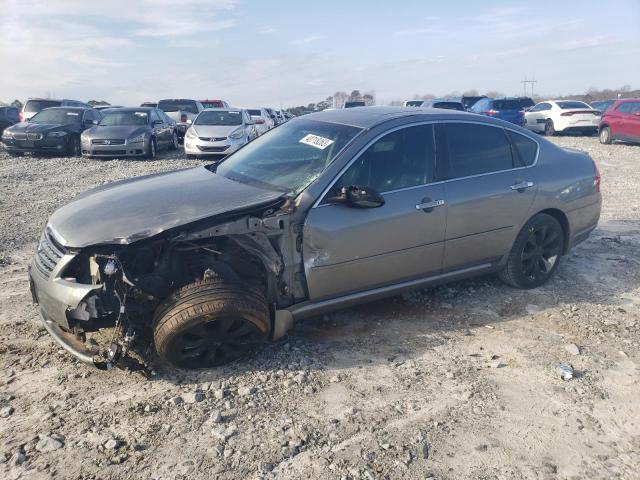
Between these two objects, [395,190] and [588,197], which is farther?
[588,197]

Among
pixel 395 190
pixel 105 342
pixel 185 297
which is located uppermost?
pixel 395 190

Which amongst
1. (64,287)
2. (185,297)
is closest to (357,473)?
(185,297)

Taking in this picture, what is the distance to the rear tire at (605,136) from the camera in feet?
57.7

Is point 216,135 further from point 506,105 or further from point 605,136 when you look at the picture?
point 506,105

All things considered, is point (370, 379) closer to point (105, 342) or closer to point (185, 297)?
point (185, 297)

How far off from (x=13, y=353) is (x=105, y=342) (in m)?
0.64

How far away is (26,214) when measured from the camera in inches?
308

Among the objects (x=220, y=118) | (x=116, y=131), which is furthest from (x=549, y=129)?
(x=116, y=131)

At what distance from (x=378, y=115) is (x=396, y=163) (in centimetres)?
53

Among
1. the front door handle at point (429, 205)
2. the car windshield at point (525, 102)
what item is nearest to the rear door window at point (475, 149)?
the front door handle at point (429, 205)

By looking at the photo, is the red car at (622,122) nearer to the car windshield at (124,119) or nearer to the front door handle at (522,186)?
the front door handle at (522,186)

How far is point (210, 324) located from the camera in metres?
3.45

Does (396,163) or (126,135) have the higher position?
(126,135)

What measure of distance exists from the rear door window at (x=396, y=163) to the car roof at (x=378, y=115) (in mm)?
171
